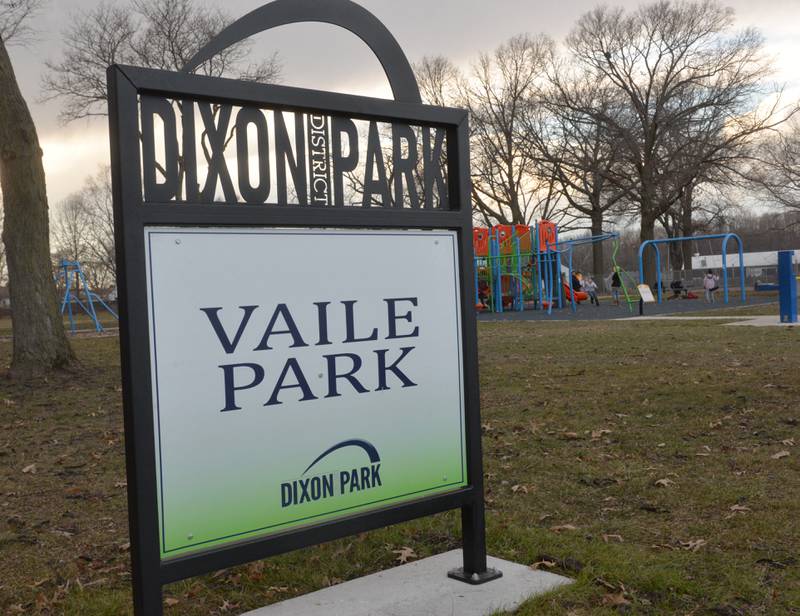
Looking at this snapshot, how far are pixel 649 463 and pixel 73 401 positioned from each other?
7082 millimetres

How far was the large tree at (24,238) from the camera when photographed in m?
12.1

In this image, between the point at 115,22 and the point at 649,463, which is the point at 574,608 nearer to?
the point at 649,463

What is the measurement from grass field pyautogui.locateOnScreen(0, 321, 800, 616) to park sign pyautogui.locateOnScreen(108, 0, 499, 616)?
2.43 ft

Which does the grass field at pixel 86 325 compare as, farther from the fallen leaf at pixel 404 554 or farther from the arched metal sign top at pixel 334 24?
the arched metal sign top at pixel 334 24

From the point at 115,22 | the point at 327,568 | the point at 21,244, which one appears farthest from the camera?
the point at 115,22

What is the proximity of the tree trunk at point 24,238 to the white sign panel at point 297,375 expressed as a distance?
10098 mm

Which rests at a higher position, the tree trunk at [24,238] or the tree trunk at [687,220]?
the tree trunk at [687,220]

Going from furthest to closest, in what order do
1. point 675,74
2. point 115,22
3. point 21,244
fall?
point 675,74 < point 115,22 < point 21,244

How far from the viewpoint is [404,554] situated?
400 cm

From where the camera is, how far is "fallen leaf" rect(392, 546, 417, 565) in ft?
13.0

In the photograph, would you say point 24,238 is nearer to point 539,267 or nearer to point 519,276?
point 519,276

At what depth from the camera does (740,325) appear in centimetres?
1691

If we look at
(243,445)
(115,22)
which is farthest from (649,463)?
(115,22)

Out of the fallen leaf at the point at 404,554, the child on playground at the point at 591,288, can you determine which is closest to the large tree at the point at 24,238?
the fallen leaf at the point at 404,554
